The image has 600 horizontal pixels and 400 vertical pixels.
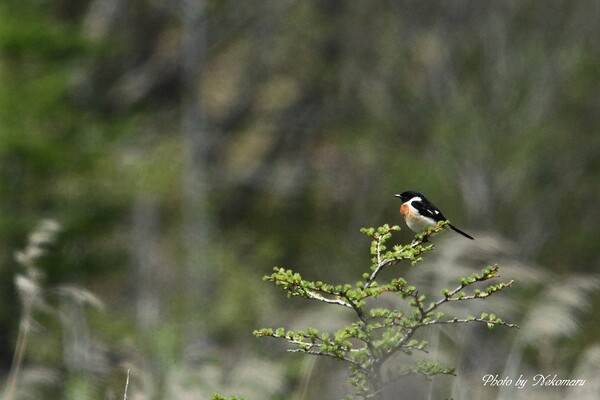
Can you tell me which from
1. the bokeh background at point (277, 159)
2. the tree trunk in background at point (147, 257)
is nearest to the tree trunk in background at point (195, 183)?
the bokeh background at point (277, 159)

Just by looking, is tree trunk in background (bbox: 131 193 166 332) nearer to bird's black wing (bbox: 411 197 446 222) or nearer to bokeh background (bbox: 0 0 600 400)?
bokeh background (bbox: 0 0 600 400)

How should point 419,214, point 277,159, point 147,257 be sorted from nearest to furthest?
point 419,214 → point 147,257 → point 277,159

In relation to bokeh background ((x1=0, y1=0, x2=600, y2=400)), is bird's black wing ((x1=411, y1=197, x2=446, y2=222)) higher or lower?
lower

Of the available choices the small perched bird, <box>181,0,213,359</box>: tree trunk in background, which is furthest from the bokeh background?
the small perched bird

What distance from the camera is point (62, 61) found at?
17.7 metres

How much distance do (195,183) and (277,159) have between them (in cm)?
586

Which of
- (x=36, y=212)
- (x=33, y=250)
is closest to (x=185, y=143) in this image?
(x=36, y=212)

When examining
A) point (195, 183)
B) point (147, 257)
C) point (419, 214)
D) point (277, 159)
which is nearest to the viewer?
point (419, 214)

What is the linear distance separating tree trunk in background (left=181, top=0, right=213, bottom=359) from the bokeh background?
48 mm

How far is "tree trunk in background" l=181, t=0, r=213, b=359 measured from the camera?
19.6m

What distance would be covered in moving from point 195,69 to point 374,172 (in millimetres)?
4913

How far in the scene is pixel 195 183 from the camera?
70.1 ft

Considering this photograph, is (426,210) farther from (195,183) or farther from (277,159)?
(277,159)

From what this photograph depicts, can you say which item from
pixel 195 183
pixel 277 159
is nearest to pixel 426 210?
pixel 195 183
